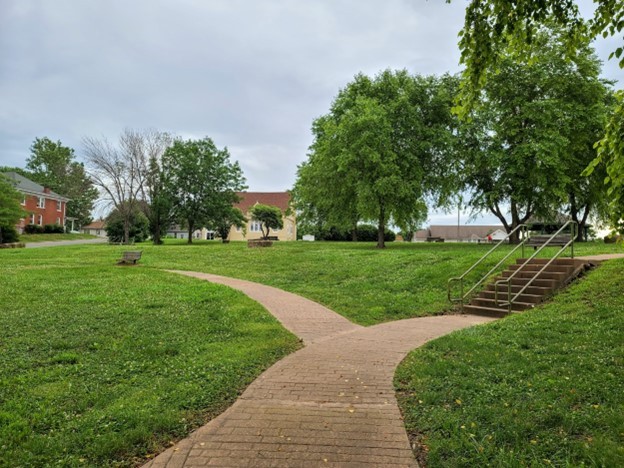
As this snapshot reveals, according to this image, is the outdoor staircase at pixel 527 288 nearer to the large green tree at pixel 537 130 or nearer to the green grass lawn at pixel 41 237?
the large green tree at pixel 537 130

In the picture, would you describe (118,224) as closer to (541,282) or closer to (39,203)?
(39,203)

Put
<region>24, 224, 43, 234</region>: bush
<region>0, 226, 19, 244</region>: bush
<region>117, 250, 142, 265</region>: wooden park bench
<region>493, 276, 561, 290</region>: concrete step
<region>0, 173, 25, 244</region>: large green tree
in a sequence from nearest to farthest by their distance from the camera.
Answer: <region>493, 276, 561, 290</region>: concrete step → <region>117, 250, 142, 265</region>: wooden park bench → <region>0, 173, 25, 244</region>: large green tree → <region>0, 226, 19, 244</region>: bush → <region>24, 224, 43, 234</region>: bush

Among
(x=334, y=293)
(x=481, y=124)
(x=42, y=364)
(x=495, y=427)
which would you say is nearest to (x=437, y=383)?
(x=495, y=427)

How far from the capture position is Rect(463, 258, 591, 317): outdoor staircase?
10.0 m

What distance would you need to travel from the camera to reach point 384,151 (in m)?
23.4

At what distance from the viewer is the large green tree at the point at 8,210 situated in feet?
108

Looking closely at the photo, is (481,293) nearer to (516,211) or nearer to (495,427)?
(495,427)

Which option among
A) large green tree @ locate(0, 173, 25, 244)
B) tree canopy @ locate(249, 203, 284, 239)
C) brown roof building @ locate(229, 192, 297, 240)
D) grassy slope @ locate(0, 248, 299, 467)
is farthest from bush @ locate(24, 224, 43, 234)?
grassy slope @ locate(0, 248, 299, 467)

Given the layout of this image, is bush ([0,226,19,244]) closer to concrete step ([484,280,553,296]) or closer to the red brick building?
the red brick building

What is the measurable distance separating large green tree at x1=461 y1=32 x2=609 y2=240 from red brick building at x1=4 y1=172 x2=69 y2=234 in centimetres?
4970

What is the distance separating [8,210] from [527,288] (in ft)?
119

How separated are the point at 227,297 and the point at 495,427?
8267 mm

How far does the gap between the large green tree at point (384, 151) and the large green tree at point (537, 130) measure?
2.32 m

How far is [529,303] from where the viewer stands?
9.92 m
